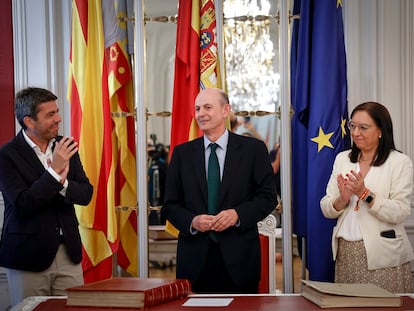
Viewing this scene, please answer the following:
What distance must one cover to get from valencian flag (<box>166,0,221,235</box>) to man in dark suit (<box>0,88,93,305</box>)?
1.01 metres

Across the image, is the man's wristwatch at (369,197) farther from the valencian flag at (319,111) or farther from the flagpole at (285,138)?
the flagpole at (285,138)

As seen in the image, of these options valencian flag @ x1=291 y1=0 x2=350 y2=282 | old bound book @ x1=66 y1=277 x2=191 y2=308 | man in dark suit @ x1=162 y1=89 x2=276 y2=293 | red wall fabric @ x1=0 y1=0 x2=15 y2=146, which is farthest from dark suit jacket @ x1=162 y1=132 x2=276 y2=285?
red wall fabric @ x1=0 y1=0 x2=15 y2=146

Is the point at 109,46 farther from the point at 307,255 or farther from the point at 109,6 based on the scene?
the point at 307,255

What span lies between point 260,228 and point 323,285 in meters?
1.08

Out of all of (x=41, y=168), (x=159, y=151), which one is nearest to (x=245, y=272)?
(x=41, y=168)

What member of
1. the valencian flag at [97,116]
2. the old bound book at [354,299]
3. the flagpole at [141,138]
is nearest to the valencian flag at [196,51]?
the flagpole at [141,138]

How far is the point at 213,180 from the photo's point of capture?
9.21 feet

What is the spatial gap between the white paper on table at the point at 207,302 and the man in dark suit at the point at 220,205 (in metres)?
0.49

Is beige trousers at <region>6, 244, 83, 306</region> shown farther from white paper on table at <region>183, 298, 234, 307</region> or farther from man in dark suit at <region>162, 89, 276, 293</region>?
white paper on table at <region>183, 298, 234, 307</region>

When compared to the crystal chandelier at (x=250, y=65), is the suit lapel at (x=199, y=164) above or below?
below

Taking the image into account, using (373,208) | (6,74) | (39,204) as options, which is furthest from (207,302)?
(6,74)

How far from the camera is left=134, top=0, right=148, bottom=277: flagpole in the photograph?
3.80m

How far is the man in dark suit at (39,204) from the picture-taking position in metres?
2.75

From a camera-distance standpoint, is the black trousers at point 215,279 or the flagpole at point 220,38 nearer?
the black trousers at point 215,279
